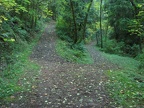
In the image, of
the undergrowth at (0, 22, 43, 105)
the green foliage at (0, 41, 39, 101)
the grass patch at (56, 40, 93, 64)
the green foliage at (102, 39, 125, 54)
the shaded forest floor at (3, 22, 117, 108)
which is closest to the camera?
the shaded forest floor at (3, 22, 117, 108)

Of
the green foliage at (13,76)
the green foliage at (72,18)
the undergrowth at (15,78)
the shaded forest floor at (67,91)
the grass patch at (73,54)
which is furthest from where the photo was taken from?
the green foliage at (72,18)

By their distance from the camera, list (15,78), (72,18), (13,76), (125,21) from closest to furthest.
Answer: (15,78) < (13,76) < (72,18) < (125,21)

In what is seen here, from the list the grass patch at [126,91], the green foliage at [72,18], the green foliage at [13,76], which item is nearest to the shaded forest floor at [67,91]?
the grass patch at [126,91]

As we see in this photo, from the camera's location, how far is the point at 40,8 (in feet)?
75.1

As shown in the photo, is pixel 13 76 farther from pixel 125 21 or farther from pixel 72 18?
pixel 125 21

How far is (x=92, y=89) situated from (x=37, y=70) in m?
3.87

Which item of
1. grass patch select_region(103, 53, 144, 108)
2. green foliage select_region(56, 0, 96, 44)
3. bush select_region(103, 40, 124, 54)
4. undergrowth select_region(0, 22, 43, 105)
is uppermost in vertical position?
green foliage select_region(56, 0, 96, 44)

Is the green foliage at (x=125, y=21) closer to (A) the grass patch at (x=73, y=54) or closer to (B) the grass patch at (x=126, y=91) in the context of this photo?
(A) the grass patch at (x=73, y=54)

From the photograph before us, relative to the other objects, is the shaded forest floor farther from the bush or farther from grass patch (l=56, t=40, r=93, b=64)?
the bush

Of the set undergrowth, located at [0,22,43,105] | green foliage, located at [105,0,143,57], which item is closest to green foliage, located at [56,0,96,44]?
green foliage, located at [105,0,143,57]

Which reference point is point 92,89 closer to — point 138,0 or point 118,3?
point 138,0

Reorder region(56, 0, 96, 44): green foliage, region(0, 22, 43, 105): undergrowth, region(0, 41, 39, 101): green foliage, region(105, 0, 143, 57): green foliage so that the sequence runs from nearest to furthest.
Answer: region(0, 22, 43, 105): undergrowth, region(0, 41, 39, 101): green foliage, region(56, 0, 96, 44): green foliage, region(105, 0, 143, 57): green foliage

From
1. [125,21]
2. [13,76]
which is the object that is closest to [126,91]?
[13,76]

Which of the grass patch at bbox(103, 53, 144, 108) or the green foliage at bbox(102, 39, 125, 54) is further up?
the grass patch at bbox(103, 53, 144, 108)
